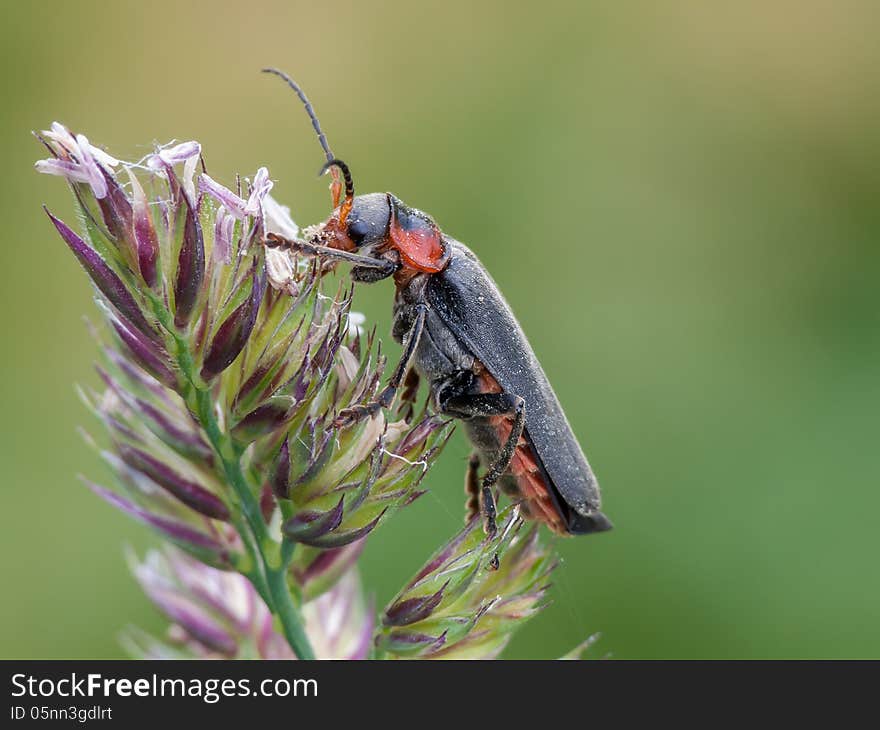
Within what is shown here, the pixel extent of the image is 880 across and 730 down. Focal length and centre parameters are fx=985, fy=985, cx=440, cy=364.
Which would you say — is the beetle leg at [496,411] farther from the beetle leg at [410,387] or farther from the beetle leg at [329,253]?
the beetle leg at [329,253]

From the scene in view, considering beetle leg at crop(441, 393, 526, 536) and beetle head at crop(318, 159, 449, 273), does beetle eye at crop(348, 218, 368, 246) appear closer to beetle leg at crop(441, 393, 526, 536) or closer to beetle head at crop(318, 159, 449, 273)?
beetle head at crop(318, 159, 449, 273)

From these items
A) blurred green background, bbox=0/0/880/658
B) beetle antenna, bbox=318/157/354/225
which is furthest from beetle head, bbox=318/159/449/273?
blurred green background, bbox=0/0/880/658

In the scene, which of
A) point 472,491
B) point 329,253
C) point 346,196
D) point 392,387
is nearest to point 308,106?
point 346,196

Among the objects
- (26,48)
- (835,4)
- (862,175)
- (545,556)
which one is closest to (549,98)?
(862,175)

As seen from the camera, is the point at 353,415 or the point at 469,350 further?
the point at 469,350

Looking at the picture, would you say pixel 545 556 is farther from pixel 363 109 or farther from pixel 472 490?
pixel 363 109

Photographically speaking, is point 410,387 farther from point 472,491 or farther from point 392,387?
point 392,387
